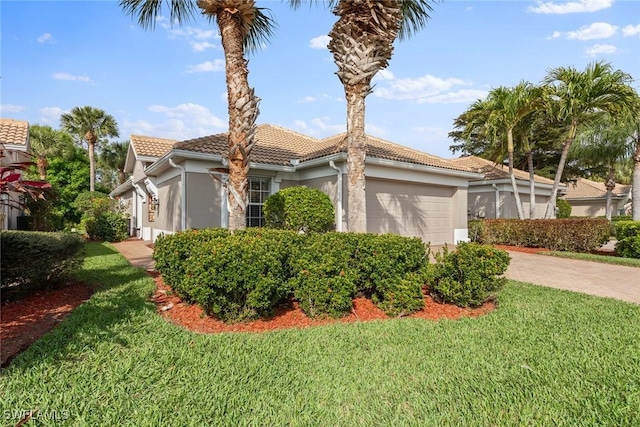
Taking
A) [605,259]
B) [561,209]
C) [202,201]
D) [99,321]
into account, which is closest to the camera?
[99,321]

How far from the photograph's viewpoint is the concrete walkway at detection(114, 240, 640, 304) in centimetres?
758

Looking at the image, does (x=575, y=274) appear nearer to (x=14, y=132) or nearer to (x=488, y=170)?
(x=488, y=170)

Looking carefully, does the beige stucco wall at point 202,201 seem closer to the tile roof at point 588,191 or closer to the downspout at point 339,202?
the downspout at point 339,202

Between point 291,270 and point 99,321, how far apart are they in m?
2.81

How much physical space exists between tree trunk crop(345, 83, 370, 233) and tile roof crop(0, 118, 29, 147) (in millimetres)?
13971

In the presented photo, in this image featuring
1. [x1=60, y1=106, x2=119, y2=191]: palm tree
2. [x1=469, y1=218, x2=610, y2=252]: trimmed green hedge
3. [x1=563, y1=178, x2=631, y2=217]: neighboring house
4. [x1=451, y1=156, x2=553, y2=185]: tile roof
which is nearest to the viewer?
[x1=469, y1=218, x2=610, y2=252]: trimmed green hedge

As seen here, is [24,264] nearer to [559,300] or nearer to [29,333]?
[29,333]

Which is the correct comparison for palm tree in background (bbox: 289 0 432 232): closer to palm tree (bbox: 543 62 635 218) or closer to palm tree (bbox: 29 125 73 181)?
palm tree (bbox: 543 62 635 218)

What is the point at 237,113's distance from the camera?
7352 mm

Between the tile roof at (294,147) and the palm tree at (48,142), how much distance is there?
2324cm

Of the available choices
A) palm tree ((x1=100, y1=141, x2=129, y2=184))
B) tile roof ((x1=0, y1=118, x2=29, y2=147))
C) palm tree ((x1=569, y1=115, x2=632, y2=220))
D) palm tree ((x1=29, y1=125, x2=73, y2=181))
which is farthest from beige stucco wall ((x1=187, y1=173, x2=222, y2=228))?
palm tree ((x1=100, y1=141, x2=129, y2=184))

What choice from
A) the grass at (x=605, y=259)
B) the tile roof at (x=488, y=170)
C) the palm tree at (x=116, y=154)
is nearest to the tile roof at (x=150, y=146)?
the tile roof at (x=488, y=170)

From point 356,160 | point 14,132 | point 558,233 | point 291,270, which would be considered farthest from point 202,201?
point 558,233

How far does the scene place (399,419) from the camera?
8.89ft
